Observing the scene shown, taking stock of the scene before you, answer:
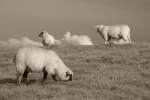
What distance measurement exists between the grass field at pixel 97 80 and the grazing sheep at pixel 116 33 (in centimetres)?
318

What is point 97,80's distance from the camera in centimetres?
1752

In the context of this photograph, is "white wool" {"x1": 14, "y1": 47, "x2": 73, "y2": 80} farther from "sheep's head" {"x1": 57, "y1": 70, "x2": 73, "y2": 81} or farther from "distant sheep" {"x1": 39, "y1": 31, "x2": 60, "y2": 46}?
"distant sheep" {"x1": 39, "y1": 31, "x2": 60, "y2": 46}

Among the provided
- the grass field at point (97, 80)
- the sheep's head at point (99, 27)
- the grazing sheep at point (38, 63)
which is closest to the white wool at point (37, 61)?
the grazing sheep at point (38, 63)

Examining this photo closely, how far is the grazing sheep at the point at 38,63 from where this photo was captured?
16875mm

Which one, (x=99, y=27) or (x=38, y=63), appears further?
(x=99, y=27)

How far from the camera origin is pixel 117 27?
109ft

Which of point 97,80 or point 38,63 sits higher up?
point 38,63

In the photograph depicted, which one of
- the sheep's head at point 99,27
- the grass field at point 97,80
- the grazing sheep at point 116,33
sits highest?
the sheep's head at point 99,27

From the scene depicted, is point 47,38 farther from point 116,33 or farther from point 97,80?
point 97,80

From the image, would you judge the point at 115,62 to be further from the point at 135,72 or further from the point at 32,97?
the point at 32,97

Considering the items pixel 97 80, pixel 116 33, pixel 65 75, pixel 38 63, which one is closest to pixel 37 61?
pixel 38 63

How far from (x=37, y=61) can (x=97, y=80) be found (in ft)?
10.8

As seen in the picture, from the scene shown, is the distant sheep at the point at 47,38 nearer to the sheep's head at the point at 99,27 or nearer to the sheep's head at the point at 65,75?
the sheep's head at the point at 99,27

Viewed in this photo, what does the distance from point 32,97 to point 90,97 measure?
2.41m
